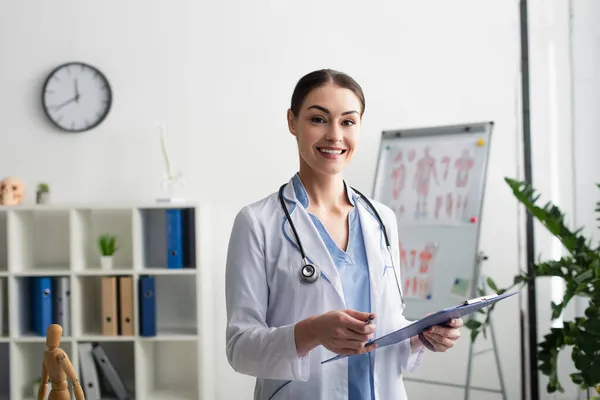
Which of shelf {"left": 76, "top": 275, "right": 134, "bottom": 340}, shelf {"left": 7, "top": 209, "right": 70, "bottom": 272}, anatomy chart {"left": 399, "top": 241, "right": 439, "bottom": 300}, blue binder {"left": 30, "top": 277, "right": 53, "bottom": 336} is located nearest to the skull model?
shelf {"left": 7, "top": 209, "right": 70, "bottom": 272}

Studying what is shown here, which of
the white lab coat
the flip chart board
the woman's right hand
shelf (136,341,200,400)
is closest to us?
the woman's right hand

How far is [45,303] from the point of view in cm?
354

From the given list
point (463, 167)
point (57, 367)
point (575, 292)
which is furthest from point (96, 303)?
point (57, 367)

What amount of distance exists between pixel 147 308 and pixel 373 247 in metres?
2.34

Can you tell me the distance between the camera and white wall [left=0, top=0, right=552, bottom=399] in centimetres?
370

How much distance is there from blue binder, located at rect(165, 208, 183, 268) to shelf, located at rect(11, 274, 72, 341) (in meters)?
0.54

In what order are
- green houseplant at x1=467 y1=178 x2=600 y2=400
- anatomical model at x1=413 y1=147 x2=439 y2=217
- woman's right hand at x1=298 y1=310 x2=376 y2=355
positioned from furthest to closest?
1. anatomical model at x1=413 y1=147 x2=439 y2=217
2. green houseplant at x1=467 y1=178 x2=600 y2=400
3. woman's right hand at x1=298 y1=310 x2=376 y2=355

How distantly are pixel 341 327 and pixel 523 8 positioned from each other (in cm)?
227

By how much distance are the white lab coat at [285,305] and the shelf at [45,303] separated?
2428 millimetres

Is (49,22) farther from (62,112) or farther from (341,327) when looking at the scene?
(341,327)

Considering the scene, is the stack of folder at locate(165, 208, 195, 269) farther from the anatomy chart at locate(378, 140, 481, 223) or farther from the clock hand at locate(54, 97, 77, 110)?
the anatomy chart at locate(378, 140, 481, 223)

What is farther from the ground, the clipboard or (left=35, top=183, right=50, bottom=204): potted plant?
(left=35, top=183, right=50, bottom=204): potted plant

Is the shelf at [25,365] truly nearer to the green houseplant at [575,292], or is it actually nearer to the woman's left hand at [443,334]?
the green houseplant at [575,292]

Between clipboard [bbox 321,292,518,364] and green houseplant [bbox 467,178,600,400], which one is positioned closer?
clipboard [bbox 321,292,518,364]
